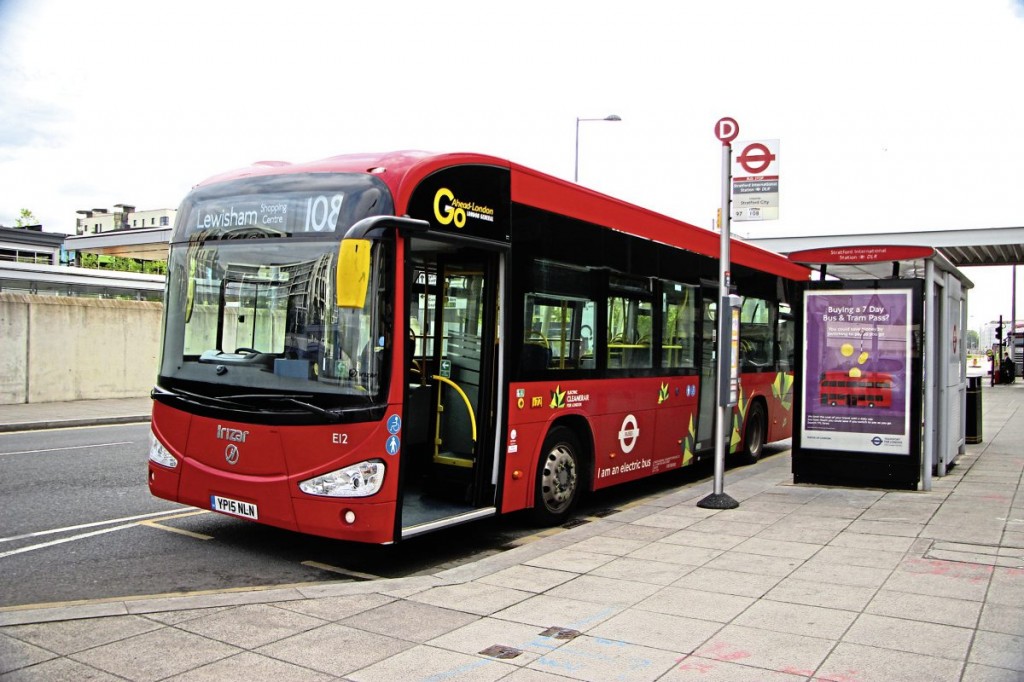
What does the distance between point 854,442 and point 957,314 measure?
11.5ft

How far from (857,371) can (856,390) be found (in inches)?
9.2

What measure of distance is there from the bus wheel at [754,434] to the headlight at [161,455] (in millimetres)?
8787

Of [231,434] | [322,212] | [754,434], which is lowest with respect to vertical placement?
[754,434]

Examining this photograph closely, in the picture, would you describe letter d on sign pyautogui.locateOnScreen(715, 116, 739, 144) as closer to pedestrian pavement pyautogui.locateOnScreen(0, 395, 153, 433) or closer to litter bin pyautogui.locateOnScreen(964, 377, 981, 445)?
litter bin pyautogui.locateOnScreen(964, 377, 981, 445)

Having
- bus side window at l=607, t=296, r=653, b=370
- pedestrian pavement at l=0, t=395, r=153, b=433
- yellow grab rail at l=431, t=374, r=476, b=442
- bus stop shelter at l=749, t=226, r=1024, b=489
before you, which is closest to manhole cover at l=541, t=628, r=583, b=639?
yellow grab rail at l=431, t=374, r=476, b=442

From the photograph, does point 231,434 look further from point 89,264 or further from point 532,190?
point 89,264

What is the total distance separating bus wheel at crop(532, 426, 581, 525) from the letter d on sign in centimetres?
362

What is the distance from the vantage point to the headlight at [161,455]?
715 cm

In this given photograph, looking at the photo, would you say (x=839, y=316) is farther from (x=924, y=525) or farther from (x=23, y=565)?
(x=23, y=565)

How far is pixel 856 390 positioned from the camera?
1054 centimetres

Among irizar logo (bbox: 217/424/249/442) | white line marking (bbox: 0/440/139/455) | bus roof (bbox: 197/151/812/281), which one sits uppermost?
bus roof (bbox: 197/151/812/281)

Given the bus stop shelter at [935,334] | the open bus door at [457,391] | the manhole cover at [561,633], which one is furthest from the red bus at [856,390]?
the manhole cover at [561,633]

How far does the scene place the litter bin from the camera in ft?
52.0

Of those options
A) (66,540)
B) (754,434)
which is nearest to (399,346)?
(66,540)
